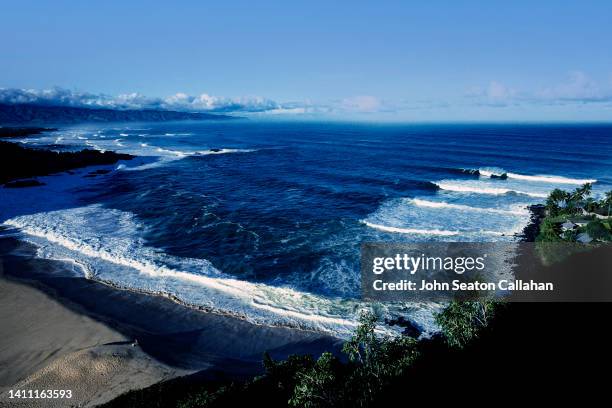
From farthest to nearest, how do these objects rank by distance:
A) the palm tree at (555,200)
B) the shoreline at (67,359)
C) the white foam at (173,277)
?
the palm tree at (555,200), the white foam at (173,277), the shoreline at (67,359)

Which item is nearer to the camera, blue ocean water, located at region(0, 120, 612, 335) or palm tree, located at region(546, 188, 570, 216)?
blue ocean water, located at region(0, 120, 612, 335)

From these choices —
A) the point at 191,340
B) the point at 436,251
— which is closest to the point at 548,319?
the point at 436,251

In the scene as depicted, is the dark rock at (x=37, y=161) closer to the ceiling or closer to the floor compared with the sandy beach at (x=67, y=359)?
closer to the ceiling

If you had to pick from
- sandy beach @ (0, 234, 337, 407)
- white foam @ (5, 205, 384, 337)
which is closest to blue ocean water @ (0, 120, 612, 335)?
white foam @ (5, 205, 384, 337)

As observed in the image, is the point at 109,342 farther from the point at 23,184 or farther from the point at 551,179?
the point at 551,179

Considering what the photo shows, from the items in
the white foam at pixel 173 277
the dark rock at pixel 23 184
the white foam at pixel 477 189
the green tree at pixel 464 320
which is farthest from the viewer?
the dark rock at pixel 23 184

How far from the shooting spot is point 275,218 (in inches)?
1750

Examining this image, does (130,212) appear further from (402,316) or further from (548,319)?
(548,319)

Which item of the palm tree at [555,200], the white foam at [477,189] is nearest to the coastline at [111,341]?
the palm tree at [555,200]

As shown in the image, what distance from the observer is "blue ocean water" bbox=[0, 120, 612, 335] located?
28578 millimetres

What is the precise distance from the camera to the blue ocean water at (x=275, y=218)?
93.8ft

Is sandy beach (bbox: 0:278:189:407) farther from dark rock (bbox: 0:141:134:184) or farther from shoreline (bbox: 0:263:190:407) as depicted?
dark rock (bbox: 0:141:134:184)

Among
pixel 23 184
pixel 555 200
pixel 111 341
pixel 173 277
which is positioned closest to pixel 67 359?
pixel 111 341

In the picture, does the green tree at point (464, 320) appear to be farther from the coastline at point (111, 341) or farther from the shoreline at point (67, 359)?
the shoreline at point (67, 359)
